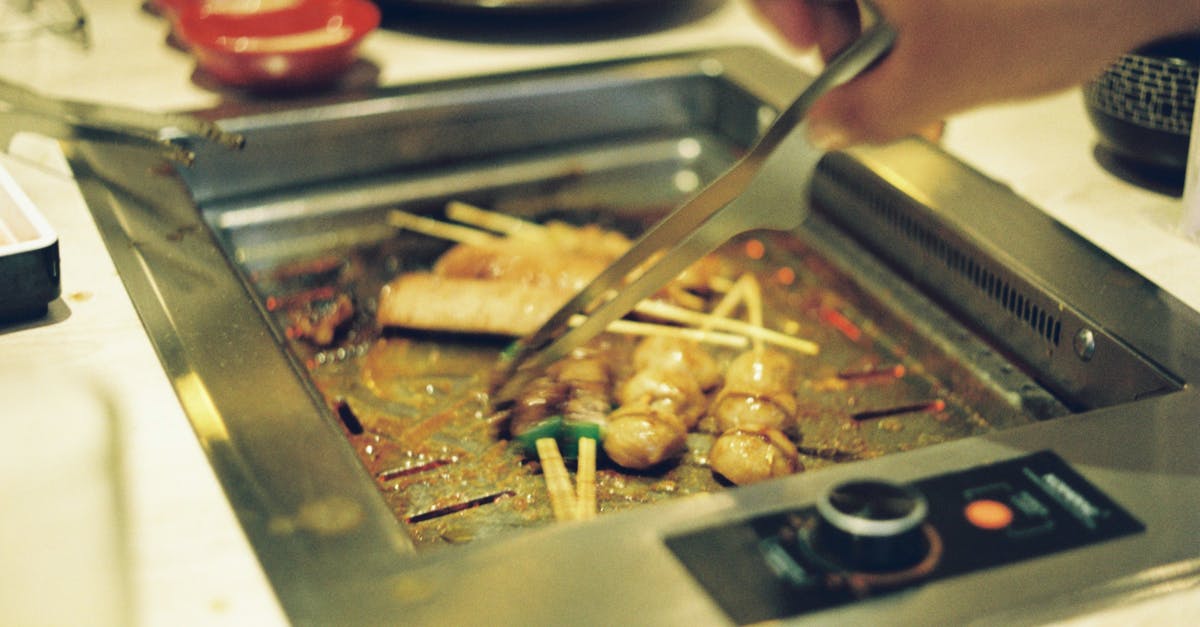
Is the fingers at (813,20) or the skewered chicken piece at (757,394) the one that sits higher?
the fingers at (813,20)

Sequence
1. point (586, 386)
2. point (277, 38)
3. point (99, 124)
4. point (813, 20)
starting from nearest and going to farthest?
point (813, 20)
point (586, 386)
point (99, 124)
point (277, 38)

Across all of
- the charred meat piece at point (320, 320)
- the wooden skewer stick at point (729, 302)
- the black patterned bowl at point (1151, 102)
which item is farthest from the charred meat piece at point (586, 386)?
the black patterned bowl at point (1151, 102)

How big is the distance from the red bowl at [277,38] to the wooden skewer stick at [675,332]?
0.83 metres

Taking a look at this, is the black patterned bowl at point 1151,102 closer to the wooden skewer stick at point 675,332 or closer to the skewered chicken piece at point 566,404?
the wooden skewer stick at point 675,332

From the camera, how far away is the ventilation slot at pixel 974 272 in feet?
5.21

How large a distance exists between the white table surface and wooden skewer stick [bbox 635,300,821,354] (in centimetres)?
46

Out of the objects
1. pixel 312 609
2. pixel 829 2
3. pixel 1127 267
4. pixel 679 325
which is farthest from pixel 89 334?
pixel 1127 267

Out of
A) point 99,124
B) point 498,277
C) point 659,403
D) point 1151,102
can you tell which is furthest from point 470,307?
point 1151,102

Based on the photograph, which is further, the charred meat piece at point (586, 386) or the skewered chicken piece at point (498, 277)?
the skewered chicken piece at point (498, 277)

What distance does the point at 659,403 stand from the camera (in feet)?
5.11

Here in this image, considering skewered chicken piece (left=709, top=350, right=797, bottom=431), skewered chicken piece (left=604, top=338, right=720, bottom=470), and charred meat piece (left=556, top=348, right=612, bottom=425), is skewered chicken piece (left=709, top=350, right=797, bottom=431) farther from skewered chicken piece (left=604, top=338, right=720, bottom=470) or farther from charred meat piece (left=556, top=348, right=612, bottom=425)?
charred meat piece (left=556, top=348, right=612, bottom=425)

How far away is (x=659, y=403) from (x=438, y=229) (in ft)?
2.39

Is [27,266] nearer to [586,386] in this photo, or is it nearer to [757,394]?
[586,386]

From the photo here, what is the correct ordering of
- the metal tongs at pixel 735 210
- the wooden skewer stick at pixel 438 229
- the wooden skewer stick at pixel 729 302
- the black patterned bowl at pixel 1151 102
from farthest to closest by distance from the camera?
the wooden skewer stick at pixel 438 229 < the wooden skewer stick at pixel 729 302 < the black patterned bowl at pixel 1151 102 < the metal tongs at pixel 735 210
